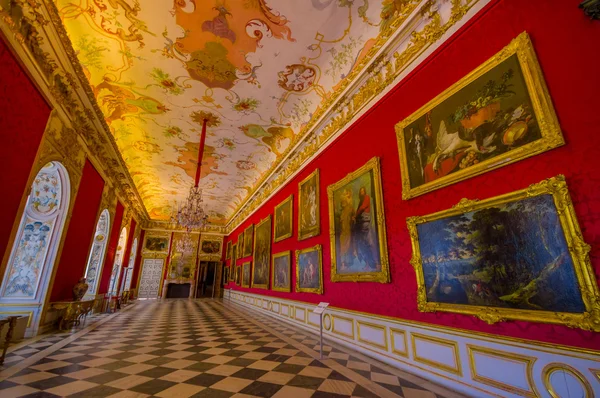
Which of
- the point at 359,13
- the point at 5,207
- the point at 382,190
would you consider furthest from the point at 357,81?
the point at 5,207

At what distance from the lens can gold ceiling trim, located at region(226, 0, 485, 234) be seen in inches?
143

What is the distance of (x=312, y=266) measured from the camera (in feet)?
20.5

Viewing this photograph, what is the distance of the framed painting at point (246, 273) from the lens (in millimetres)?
12184

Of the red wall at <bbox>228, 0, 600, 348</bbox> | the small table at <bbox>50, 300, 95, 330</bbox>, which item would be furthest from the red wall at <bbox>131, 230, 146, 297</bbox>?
the red wall at <bbox>228, 0, 600, 348</bbox>

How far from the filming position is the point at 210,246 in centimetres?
2041

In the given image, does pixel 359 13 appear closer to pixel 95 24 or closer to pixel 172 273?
pixel 95 24

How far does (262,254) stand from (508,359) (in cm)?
877

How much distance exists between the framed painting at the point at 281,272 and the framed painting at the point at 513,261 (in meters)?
4.84

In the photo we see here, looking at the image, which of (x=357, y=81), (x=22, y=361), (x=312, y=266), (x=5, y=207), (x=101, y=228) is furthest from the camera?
(x=101, y=228)

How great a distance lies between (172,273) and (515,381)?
2059 cm

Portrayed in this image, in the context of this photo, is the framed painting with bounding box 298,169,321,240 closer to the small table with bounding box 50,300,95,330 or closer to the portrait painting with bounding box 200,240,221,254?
the small table with bounding box 50,300,95,330

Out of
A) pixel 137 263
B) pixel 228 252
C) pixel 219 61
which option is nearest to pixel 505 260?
pixel 219 61

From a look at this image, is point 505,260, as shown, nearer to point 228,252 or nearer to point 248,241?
point 248,241

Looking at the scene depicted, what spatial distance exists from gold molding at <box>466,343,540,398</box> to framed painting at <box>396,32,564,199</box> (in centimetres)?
185
